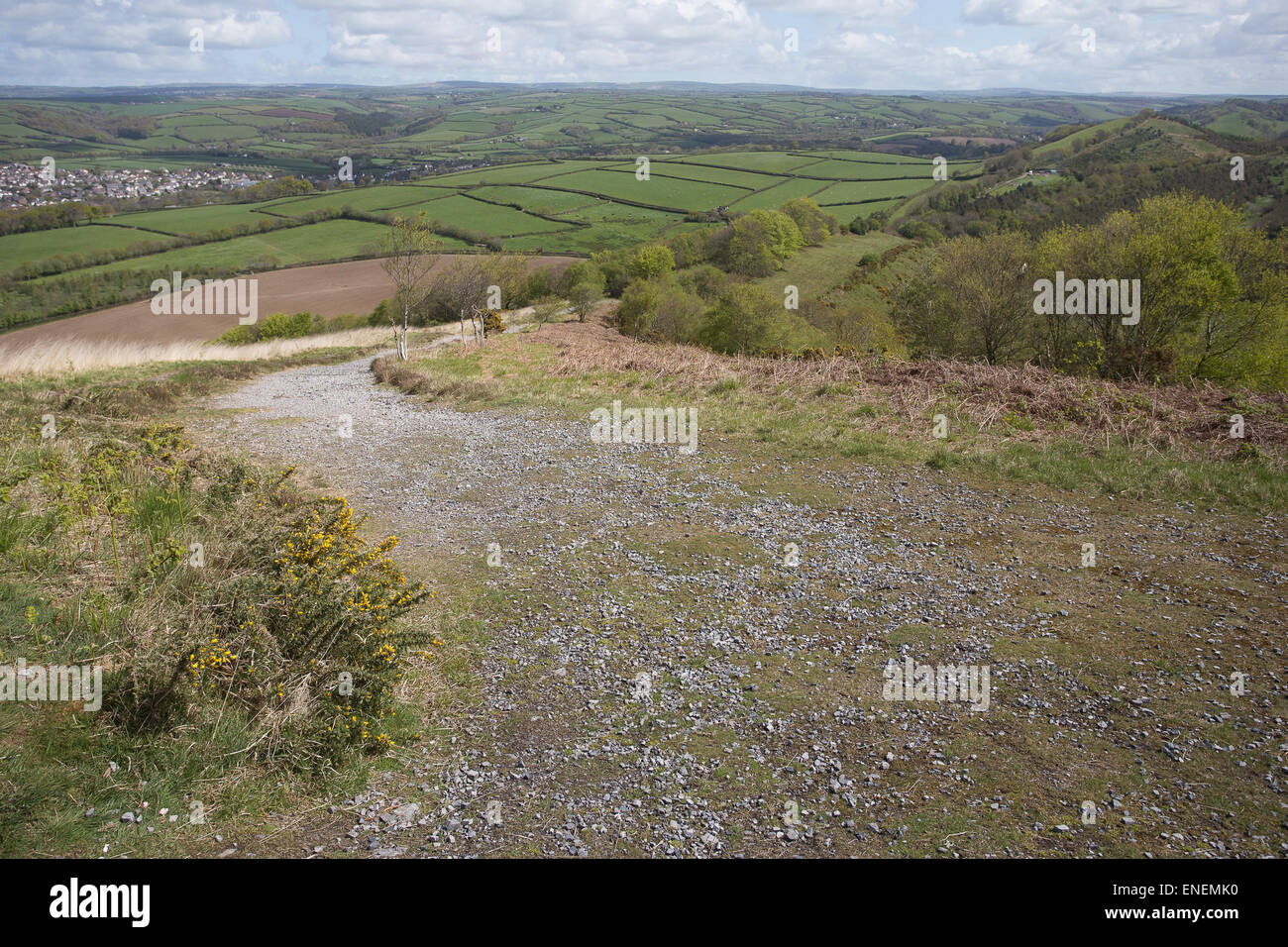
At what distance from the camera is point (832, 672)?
8117mm

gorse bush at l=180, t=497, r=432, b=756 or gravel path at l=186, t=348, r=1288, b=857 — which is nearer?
gravel path at l=186, t=348, r=1288, b=857

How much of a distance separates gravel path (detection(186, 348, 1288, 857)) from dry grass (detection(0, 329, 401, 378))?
62.8 ft

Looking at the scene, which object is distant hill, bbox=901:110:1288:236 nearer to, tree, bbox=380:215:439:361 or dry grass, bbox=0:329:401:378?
tree, bbox=380:215:439:361

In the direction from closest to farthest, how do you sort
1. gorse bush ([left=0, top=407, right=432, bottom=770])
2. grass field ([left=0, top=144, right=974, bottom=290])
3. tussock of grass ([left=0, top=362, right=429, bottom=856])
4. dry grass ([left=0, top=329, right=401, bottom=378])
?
tussock of grass ([left=0, top=362, right=429, bottom=856])
gorse bush ([left=0, top=407, right=432, bottom=770])
dry grass ([left=0, top=329, right=401, bottom=378])
grass field ([left=0, top=144, right=974, bottom=290])

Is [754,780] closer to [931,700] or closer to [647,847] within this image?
[647,847]

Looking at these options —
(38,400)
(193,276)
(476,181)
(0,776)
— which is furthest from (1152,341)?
(476,181)

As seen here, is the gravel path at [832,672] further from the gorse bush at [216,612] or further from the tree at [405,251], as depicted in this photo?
the tree at [405,251]

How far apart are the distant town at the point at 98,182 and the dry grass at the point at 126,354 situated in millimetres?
74014

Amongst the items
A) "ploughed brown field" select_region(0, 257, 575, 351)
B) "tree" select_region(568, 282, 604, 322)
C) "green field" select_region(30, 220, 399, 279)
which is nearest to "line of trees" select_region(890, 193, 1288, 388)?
"tree" select_region(568, 282, 604, 322)

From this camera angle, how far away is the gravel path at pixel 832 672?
588cm

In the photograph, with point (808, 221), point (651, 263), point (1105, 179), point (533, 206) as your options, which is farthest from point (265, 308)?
point (1105, 179)

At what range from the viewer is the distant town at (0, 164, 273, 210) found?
293 ft

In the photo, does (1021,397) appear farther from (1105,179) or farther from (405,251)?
(1105,179)

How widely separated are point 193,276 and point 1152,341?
255ft
